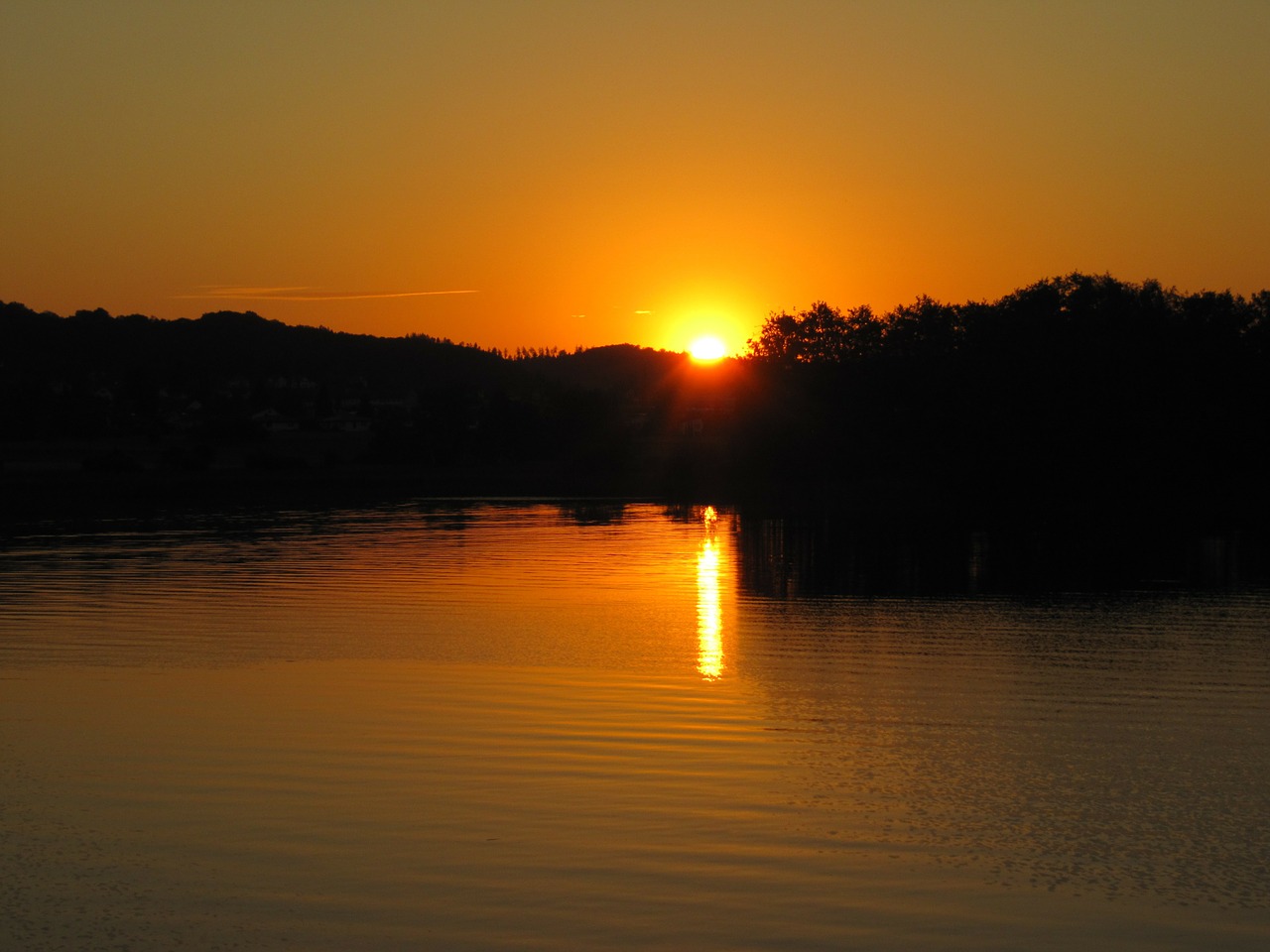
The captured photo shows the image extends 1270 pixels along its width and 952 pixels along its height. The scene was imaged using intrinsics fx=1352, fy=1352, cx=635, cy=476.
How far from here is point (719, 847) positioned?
29.4ft

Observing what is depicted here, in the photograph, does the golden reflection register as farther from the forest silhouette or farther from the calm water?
the forest silhouette

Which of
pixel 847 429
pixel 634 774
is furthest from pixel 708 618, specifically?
pixel 847 429

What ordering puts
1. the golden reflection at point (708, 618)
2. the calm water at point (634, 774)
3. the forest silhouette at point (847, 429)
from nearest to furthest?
the calm water at point (634, 774) → the golden reflection at point (708, 618) → the forest silhouette at point (847, 429)

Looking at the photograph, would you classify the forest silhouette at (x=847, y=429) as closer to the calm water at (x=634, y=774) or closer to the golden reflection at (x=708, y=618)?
the golden reflection at (x=708, y=618)

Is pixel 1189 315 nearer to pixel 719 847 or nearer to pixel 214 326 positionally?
pixel 719 847

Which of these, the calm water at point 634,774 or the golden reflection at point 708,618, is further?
the golden reflection at point 708,618

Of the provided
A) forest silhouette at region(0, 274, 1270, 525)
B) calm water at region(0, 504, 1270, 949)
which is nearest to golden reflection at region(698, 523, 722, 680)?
calm water at region(0, 504, 1270, 949)

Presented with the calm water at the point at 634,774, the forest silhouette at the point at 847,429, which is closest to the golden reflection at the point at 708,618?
the calm water at the point at 634,774

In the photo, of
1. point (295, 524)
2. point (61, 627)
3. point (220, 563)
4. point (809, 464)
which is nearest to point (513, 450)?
point (809, 464)

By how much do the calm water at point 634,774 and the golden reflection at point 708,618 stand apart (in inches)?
4.5

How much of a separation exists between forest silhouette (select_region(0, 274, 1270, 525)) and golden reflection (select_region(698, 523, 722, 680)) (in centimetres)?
2196

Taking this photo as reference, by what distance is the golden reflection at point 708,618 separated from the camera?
16.4m

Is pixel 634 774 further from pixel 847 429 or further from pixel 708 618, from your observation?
pixel 847 429

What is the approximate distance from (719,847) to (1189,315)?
72492mm
